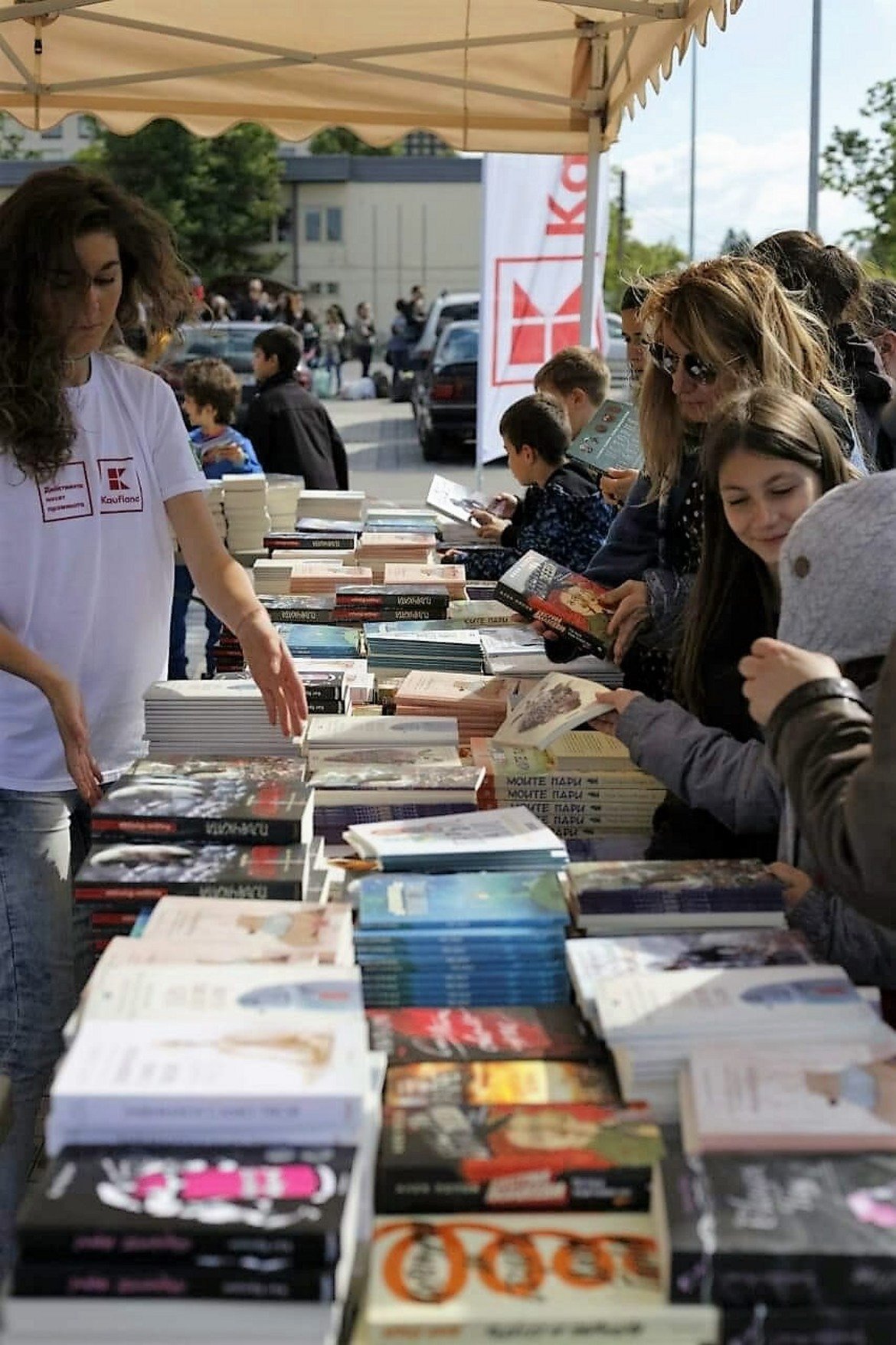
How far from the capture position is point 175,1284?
1.25m

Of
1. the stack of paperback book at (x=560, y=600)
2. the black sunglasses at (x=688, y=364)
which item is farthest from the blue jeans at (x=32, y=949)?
the black sunglasses at (x=688, y=364)

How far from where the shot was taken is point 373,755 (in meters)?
2.71

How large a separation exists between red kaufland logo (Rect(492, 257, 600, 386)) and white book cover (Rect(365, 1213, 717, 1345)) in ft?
24.6

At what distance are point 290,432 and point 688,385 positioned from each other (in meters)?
4.96

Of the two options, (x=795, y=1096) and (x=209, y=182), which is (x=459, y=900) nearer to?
(x=795, y=1096)

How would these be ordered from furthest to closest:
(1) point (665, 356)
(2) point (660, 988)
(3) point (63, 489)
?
(1) point (665, 356), (3) point (63, 489), (2) point (660, 988)

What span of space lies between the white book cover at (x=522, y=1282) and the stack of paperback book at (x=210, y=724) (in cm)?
137

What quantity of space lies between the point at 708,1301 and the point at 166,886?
0.92 metres

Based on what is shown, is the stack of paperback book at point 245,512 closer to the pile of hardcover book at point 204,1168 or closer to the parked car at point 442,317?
the pile of hardcover book at point 204,1168

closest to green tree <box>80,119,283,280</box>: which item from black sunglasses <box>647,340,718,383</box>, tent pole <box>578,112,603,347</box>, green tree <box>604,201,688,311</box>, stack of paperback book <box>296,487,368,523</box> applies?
green tree <box>604,201,688,311</box>

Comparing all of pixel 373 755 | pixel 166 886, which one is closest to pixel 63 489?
pixel 373 755

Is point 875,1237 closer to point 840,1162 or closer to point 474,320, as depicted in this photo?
point 840,1162

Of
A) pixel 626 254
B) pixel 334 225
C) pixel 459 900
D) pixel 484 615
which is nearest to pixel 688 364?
pixel 484 615

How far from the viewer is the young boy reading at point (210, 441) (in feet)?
23.6
